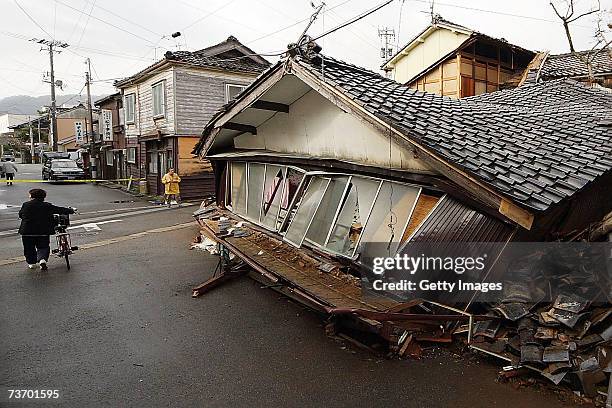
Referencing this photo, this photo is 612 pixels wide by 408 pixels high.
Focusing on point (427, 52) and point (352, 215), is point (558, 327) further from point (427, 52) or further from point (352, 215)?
point (427, 52)

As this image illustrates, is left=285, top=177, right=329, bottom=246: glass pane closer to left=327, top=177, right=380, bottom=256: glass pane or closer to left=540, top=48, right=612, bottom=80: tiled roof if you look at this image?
left=327, top=177, right=380, bottom=256: glass pane

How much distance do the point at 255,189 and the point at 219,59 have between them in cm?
1406

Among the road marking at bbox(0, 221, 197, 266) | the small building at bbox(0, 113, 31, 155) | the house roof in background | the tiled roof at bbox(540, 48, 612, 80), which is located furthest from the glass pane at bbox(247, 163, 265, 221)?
the small building at bbox(0, 113, 31, 155)

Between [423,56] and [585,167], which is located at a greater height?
[423,56]

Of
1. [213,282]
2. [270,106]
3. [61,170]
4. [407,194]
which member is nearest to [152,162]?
[61,170]

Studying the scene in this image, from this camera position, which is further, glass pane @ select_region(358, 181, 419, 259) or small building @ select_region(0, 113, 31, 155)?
small building @ select_region(0, 113, 31, 155)

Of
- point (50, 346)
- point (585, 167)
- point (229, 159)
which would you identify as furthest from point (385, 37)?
point (50, 346)

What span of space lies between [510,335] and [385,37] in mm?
44503

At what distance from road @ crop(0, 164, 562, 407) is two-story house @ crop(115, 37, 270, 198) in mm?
12290

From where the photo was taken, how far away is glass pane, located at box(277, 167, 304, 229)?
28.9 feet

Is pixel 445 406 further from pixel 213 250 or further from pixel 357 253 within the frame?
pixel 213 250

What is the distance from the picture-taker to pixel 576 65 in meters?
17.7

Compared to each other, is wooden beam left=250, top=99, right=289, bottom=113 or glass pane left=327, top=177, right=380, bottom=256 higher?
wooden beam left=250, top=99, right=289, bottom=113

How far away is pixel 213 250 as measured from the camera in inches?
444
